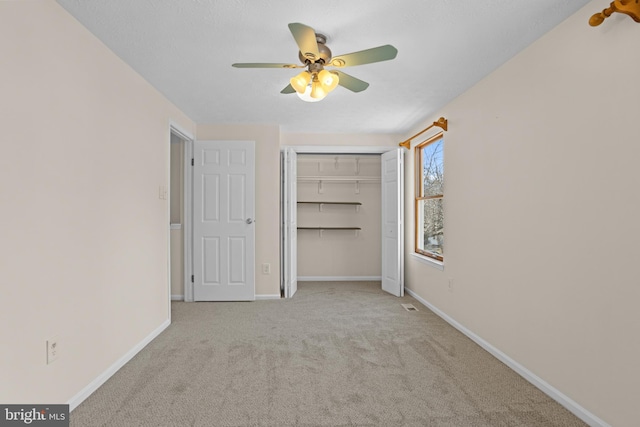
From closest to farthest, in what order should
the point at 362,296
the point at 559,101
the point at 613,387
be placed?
the point at 613,387 < the point at 559,101 < the point at 362,296

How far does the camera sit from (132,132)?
8.73 ft

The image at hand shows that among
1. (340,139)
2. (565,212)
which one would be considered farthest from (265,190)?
(565,212)

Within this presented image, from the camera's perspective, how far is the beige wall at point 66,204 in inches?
61.7

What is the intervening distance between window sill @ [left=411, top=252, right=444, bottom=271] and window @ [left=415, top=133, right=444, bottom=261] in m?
0.07

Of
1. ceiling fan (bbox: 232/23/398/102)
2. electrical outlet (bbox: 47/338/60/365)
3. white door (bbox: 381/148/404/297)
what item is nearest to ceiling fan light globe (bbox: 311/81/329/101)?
ceiling fan (bbox: 232/23/398/102)

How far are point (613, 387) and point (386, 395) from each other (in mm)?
1160

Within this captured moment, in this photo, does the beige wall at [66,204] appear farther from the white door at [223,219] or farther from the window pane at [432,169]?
the window pane at [432,169]

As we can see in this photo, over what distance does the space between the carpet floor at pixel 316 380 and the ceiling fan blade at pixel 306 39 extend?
2.05m

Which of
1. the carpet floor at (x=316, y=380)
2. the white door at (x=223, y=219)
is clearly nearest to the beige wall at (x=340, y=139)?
the white door at (x=223, y=219)

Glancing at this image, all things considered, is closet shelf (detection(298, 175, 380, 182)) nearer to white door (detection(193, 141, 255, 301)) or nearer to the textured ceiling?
white door (detection(193, 141, 255, 301))

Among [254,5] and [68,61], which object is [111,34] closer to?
[68,61]

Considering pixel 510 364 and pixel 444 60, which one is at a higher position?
pixel 444 60

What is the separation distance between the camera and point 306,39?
1.79m

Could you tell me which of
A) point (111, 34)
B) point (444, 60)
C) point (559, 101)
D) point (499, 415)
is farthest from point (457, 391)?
point (111, 34)
